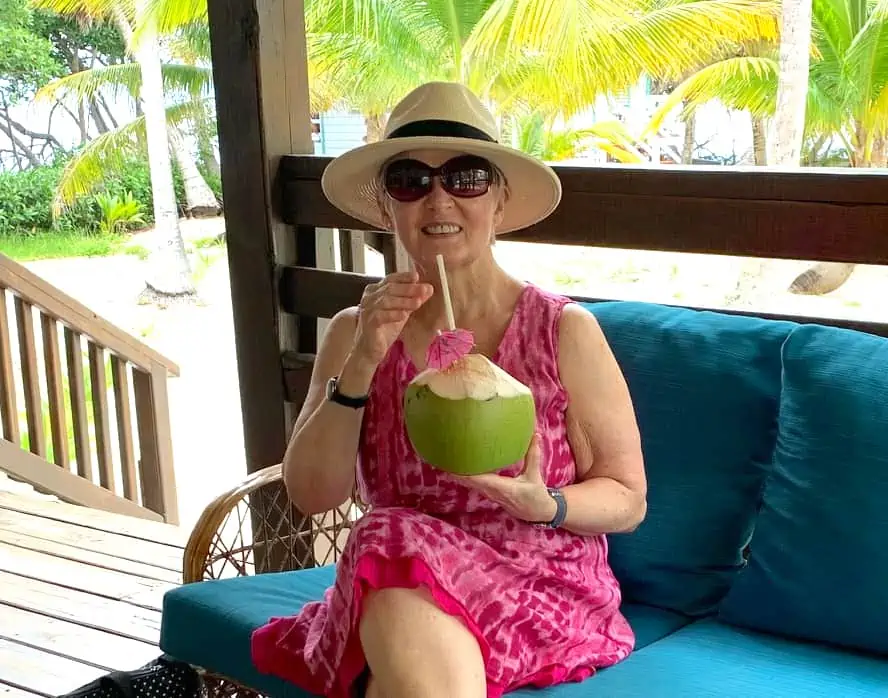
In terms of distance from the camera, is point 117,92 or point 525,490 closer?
point 525,490

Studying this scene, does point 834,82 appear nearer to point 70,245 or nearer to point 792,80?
point 792,80

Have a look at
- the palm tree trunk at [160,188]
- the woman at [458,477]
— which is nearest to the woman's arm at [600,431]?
the woman at [458,477]

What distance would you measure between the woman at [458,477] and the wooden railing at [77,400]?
2.64 metres

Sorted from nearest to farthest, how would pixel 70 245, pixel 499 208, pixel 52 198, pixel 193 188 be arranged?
pixel 499 208 < pixel 52 198 < pixel 70 245 < pixel 193 188

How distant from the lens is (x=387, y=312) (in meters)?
1.40

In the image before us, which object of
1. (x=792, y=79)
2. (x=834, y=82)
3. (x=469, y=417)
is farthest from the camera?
(x=834, y=82)

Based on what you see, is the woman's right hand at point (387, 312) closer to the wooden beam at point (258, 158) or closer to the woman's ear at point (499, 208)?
the woman's ear at point (499, 208)

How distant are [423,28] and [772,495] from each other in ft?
29.6

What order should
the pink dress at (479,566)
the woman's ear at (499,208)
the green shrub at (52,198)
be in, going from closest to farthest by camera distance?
the pink dress at (479,566)
the woman's ear at (499,208)
the green shrub at (52,198)

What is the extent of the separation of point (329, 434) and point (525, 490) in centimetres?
34

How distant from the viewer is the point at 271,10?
2.48m

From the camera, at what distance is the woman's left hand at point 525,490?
130 centimetres

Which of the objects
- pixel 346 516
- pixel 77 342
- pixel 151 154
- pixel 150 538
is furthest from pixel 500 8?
pixel 346 516

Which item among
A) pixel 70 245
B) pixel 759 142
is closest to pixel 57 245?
pixel 70 245
